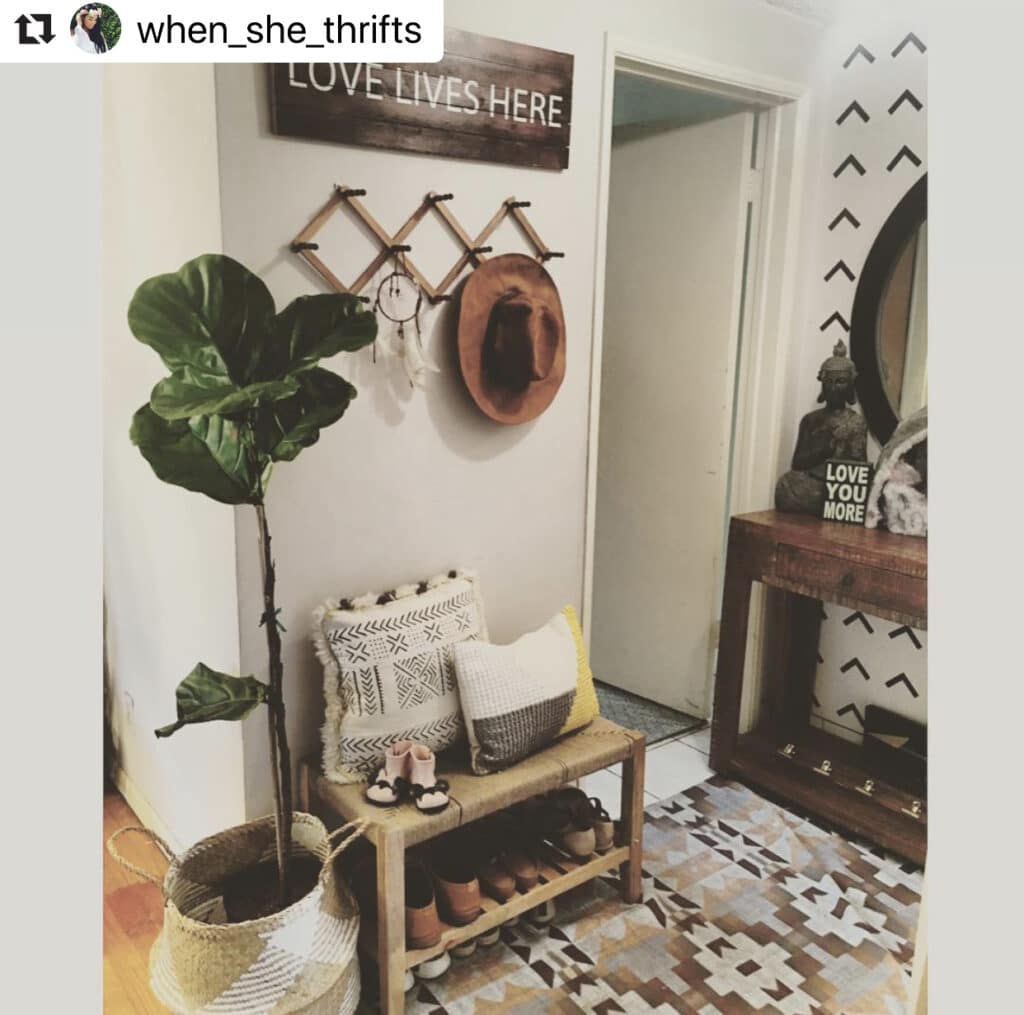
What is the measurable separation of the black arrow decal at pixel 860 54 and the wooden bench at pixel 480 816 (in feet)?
6.76

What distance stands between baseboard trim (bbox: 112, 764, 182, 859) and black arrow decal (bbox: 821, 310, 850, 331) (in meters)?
2.42

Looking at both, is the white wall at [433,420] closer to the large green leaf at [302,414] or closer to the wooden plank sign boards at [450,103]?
the wooden plank sign boards at [450,103]

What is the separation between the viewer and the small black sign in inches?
98.8

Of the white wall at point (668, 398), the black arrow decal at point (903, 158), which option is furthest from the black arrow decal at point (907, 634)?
the black arrow decal at point (903, 158)

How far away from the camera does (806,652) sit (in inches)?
115

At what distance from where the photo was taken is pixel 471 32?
73.8 inches

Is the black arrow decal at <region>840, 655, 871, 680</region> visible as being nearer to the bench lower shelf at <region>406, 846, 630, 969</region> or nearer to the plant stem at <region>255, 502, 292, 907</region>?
the bench lower shelf at <region>406, 846, 630, 969</region>

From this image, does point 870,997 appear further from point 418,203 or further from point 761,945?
point 418,203

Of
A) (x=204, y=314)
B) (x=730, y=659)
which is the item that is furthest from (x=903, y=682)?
(x=204, y=314)

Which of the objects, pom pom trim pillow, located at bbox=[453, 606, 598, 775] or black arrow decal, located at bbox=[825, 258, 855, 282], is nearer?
pom pom trim pillow, located at bbox=[453, 606, 598, 775]

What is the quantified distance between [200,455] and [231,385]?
0.44 ft

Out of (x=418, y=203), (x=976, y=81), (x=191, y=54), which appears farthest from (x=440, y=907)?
(x=976, y=81)

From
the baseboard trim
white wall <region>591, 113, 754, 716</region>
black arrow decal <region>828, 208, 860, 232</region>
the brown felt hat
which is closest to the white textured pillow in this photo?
the brown felt hat

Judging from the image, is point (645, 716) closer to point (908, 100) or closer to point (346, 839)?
point (346, 839)
